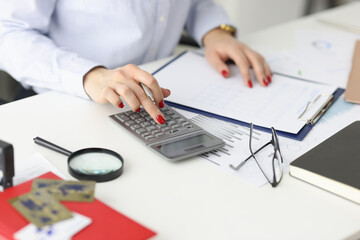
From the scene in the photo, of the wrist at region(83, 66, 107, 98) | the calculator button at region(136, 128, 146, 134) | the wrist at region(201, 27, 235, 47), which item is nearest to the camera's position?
the calculator button at region(136, 128, 146, 134)

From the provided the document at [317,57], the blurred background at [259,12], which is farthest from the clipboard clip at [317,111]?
the blurred background at [259,12]

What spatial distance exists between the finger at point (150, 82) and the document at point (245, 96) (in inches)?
3.7

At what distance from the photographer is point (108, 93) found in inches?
38.5

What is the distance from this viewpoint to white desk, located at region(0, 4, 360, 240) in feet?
2.35

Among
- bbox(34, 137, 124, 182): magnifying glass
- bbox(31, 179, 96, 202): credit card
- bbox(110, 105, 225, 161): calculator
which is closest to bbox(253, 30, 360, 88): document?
bbox(110, 105, 225, 161): calculator

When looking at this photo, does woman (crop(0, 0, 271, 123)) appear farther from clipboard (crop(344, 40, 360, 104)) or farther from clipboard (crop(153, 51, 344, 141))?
clipboard (crop(344, 40, 360, 104))

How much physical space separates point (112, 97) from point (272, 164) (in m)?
0.33

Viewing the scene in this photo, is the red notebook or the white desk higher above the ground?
the red notebook

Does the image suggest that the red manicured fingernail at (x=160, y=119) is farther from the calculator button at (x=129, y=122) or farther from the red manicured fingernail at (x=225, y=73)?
the red manicured fingernail at (x=225, y=73)

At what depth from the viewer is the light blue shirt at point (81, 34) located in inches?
44.1

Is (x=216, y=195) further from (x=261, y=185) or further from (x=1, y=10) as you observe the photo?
(x=1, y=10)

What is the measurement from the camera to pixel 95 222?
67cm

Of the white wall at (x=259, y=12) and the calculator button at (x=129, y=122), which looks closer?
the calculator button at (x=129, y=122)

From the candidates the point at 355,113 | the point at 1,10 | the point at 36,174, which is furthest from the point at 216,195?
the point at 1,10
